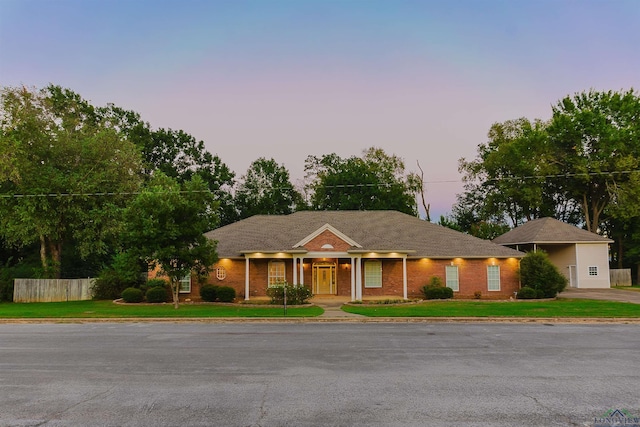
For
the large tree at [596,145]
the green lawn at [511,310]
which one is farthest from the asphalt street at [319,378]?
the large tree at [596,145]

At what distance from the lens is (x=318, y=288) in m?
32.0

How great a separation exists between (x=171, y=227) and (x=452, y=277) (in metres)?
18.9

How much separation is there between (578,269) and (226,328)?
3352 cm

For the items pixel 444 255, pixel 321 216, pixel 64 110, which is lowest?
Answer: pixel 444 255

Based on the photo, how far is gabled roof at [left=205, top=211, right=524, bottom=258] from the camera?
30766 mm

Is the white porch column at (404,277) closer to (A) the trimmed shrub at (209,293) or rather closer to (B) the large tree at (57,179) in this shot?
(A) the trimmed shrub at (209,293)

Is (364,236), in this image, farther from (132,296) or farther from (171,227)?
(132,296)

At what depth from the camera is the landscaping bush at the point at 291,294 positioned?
87.1 feet

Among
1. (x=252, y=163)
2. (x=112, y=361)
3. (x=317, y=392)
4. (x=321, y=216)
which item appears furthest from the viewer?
(x=252, y=163)

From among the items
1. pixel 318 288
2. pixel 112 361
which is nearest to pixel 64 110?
pixel 318 288

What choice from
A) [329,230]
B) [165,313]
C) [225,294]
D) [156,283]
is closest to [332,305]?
[329,230]

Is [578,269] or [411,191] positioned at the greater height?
[411,191]

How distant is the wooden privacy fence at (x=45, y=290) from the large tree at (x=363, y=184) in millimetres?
29515

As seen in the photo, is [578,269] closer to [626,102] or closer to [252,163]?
[626,102]
